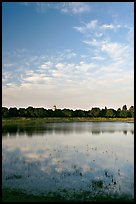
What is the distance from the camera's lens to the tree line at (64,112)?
8088cm

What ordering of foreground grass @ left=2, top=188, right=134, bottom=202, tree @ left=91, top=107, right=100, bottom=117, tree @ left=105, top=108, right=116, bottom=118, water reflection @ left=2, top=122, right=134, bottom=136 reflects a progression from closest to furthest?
1. foreground grass @ left=2, top=188, right=134, bottom=202
2. water reflection @ left=2, top=122, right=134, bottom=136
3. tree @ left=105, top=108, right=116, bottom=118
4. tree @ left=91, top=107, right=100, bottom=117

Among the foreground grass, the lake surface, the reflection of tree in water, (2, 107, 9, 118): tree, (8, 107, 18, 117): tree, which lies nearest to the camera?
the foreground grass

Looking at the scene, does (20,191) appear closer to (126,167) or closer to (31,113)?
(126,167)

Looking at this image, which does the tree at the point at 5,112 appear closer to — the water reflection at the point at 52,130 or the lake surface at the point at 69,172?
the water reflection at the point at 52,130

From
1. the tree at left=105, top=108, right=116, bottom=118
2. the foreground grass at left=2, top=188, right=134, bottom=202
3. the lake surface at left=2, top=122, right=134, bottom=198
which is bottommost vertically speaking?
the lake surface at left=2, top=122, right=134, bottom=198

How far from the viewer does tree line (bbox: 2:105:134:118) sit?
8088 centimetres

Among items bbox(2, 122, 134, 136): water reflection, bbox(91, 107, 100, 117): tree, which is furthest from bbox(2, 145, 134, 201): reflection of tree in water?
bbox(91, 107, 100, 117): tree

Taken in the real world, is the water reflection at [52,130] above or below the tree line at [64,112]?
below

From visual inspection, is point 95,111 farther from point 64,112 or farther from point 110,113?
point 64,112

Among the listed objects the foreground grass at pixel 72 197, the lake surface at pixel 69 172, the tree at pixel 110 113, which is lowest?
the lake surface at pixel 69 172

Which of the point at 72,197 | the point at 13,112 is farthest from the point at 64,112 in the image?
the point at 72,197

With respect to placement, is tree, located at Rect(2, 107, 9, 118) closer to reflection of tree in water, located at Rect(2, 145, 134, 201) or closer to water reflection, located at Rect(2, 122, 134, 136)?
water reflection, located at Rect(2, 122, 134, 136)

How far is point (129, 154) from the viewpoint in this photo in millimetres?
17359

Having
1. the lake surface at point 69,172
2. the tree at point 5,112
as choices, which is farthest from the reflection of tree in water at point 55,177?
the tree at point 5,112
